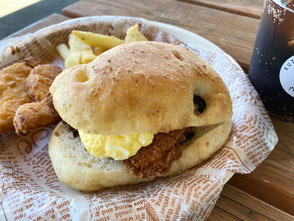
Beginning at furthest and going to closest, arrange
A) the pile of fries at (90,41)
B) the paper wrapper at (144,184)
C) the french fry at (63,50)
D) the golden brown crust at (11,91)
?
the french fry at (63,50), the pile of fries at (90,41), the golden brown crust at (11,91), the paper wrapper at (144,184)

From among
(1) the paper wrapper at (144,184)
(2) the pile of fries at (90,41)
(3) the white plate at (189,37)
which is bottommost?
(1) the paper wrapper at (144,184)

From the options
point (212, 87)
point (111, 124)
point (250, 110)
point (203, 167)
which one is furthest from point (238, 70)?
point (111, 124)

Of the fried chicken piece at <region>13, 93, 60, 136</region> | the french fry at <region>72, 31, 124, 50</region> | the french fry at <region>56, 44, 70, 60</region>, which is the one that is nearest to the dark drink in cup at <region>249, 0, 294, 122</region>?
the french fry at <region>72, 31, 124, 50</region>

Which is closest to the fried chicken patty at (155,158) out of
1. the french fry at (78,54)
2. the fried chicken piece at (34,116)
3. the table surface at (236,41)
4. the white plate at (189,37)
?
the table surface at (236,41)

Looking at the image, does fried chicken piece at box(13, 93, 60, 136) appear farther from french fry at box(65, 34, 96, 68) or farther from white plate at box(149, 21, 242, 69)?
white plate at box(149, 21, 242, 69)

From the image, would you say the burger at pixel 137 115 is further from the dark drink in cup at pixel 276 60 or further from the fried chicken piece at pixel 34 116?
the dark drink in cup at pixel 276 60

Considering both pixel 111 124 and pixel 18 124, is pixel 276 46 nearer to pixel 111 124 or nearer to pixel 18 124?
pixel 111 124

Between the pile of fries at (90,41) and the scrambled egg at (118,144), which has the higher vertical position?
the pile of fries at (90,41)
